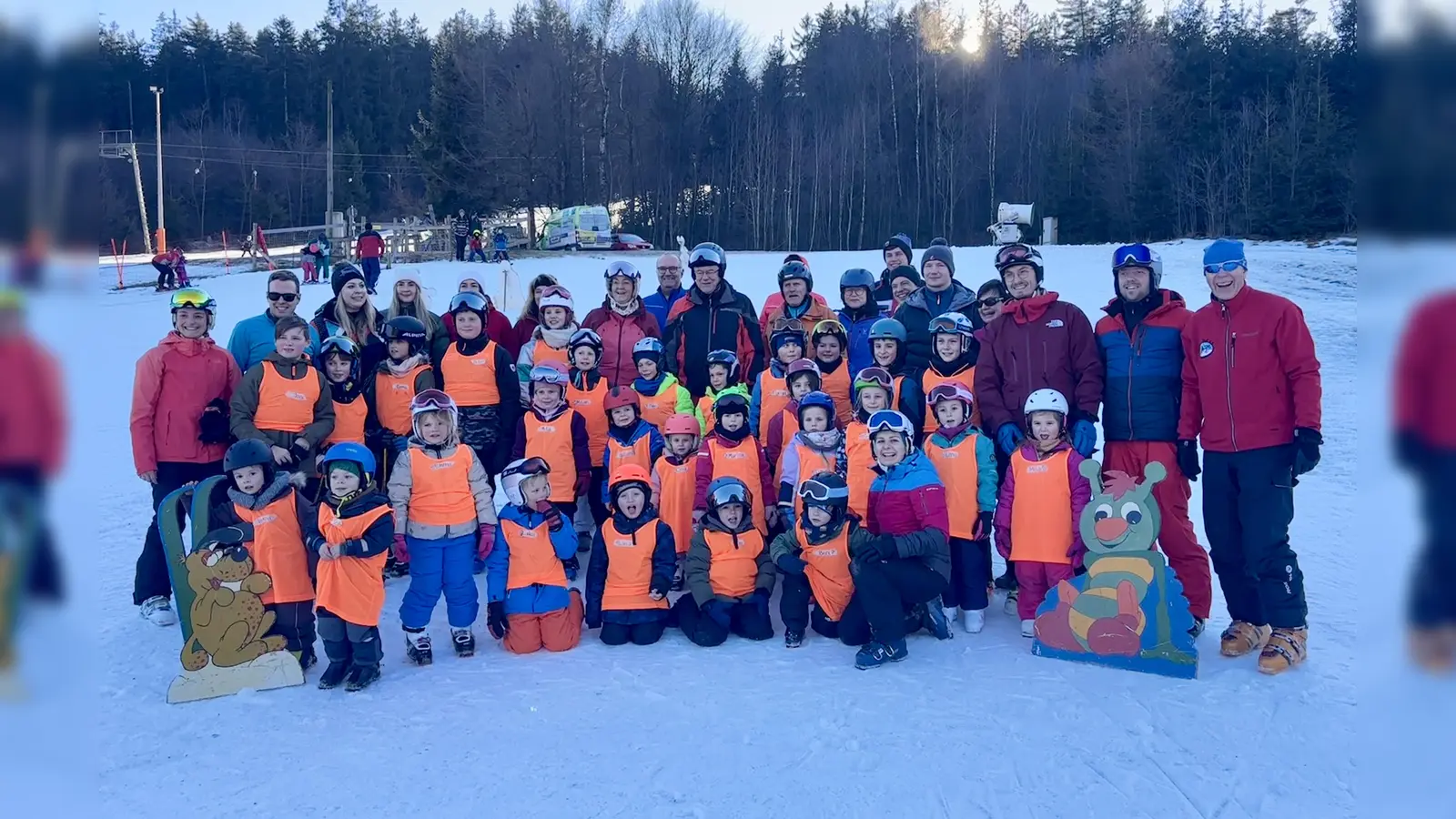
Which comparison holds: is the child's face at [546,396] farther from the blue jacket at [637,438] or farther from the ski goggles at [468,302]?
the ski goggles at [468,302]

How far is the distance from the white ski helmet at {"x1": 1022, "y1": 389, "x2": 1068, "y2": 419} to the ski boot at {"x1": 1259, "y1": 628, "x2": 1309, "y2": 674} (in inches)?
51.9

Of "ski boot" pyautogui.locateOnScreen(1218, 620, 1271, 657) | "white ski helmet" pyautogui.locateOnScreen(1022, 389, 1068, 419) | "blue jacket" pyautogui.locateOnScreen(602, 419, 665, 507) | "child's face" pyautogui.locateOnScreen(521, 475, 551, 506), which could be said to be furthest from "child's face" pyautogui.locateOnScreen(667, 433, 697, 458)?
"ski boot" pyautogui.locateOnScreen(1218, 620, 1271, 657)

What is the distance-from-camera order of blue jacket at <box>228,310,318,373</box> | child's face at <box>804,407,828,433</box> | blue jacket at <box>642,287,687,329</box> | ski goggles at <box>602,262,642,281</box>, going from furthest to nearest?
blue jacket at <box>642,287,687,329</box>, ski goggles at <box>602,262,642,281</box>, blue jacket at <box>228,310,318,373</box>, child's face at <box>804,407,828,433</box>

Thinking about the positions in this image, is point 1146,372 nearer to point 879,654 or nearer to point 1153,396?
point 1153,396

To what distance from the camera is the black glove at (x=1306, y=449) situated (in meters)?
3.87

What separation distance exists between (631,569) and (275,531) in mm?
1642

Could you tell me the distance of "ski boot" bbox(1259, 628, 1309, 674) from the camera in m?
3.99

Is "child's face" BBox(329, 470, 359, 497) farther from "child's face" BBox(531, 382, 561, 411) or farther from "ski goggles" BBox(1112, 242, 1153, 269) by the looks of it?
"ski goggles" BBox(1112, 242, 1153, 269)

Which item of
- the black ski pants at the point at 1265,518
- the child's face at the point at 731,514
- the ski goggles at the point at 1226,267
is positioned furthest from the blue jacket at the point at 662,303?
the black ski pants at the point at 1265,518
